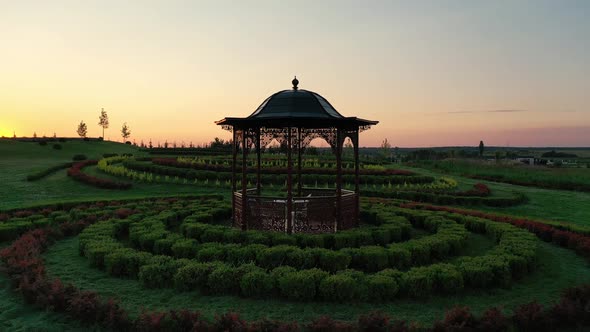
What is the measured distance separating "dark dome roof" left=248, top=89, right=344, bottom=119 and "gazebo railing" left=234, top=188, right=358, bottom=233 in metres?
2.90

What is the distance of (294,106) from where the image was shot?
1384cm

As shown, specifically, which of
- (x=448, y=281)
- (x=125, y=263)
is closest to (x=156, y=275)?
(x=125, y=263)

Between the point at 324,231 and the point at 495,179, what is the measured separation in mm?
26794

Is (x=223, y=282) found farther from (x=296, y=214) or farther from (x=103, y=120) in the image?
(x=103, y=120)

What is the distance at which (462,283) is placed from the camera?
8.73 metres

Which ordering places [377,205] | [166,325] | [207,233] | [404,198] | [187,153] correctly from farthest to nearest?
[187,153] < [404,198] < [377,205] < [207,233] < [166,325]

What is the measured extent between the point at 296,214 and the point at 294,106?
146 inches

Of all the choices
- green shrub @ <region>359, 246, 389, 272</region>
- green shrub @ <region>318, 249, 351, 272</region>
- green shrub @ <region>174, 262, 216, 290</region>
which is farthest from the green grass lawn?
green shrub @ <region>359, 246, 389, 272</region>

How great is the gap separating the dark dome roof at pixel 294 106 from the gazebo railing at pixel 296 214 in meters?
2.90

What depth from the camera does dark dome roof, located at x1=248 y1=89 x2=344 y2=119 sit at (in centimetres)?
1347

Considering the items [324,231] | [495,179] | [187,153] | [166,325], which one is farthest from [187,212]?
[187,153]

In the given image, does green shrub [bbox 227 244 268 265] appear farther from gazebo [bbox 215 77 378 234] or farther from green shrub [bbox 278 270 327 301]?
gazebo [bbox 215 77 378 234]

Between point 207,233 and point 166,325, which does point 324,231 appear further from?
point 166,325

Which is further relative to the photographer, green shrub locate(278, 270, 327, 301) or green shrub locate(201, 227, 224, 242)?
green shrub locate(201, 227, 224, 242)
